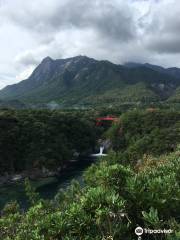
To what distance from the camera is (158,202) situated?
12.4m

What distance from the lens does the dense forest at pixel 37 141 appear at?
248ft

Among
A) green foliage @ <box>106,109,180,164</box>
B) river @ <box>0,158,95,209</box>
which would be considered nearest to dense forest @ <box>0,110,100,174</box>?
river @ <box>0,158,95,209</box>

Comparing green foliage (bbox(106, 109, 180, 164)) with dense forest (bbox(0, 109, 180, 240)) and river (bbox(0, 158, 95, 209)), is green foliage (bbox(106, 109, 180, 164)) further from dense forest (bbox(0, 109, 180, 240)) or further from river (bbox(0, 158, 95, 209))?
dense forest (bbox(0, 109, 180, 240))

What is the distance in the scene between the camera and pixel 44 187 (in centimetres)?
6481

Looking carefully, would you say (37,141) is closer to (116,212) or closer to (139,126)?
(139,126)

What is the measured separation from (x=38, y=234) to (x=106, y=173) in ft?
11.5

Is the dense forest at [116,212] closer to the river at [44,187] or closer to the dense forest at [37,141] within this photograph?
the river at [44,187]

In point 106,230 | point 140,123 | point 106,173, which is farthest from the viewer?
point 140,123

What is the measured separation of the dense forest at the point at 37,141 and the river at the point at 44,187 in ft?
14.6

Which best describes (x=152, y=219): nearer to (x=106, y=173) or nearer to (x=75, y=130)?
(x=106, y=173)

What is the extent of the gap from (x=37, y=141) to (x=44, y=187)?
18154mm

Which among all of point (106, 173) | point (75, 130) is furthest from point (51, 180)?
A: point (106, 173)

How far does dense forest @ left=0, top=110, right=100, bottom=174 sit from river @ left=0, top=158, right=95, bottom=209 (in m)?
4.46

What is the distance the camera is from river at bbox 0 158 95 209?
56.8 metres
